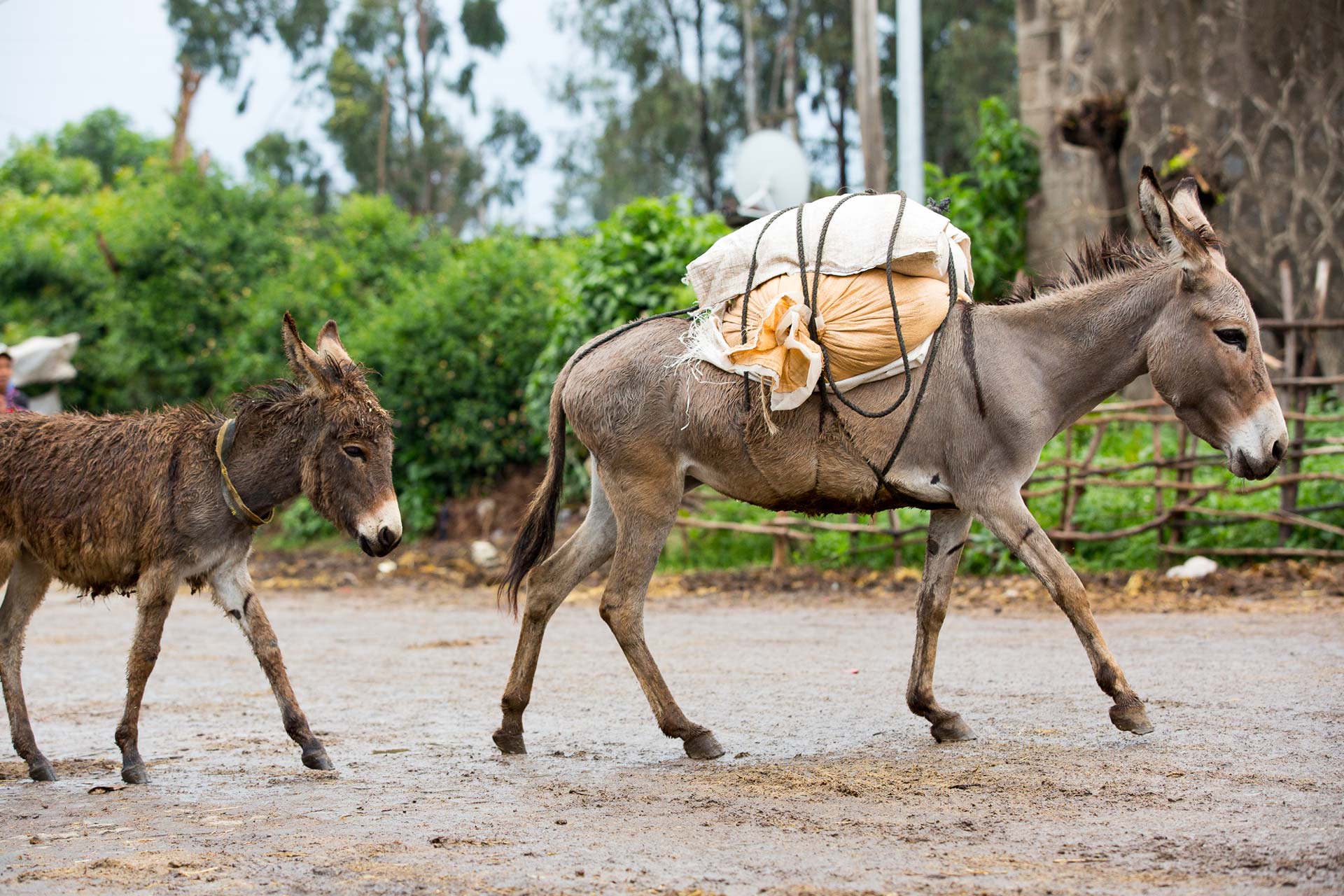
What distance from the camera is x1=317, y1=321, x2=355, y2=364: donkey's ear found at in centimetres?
539

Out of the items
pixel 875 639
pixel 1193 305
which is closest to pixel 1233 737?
pixel 1193 305

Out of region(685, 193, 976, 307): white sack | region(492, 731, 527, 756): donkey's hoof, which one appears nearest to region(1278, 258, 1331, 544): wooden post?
region(685, 193, 976, 307): white sack

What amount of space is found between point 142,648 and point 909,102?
29.9 ft

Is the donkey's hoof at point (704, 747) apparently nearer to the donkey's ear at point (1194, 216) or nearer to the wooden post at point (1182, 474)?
the donkey's ear at point (1194, 216)

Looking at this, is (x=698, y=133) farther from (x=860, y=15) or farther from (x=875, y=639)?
(x=875, y=639)

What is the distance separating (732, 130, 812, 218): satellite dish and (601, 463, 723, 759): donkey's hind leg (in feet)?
27.4

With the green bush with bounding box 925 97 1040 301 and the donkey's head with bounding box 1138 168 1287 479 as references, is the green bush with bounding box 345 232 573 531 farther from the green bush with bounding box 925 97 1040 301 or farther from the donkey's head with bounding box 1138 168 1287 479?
the donkey's head with bounding box 1138 168 1287 479

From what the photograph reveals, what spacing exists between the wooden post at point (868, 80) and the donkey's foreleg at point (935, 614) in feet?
24.0

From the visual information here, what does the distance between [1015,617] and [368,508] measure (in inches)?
215

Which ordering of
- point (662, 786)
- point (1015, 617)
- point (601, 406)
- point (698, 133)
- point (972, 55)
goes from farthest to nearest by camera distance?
point (698, 133), point (972, 55), point (1015, 617), point (601, 406), point (662, 786)

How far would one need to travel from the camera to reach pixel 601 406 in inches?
214

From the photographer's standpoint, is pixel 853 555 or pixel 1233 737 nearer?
pixel 1233 737

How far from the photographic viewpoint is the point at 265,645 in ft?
17.3

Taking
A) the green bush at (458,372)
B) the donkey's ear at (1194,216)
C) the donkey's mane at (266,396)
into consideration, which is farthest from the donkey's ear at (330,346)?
the green bush at (458,372)
